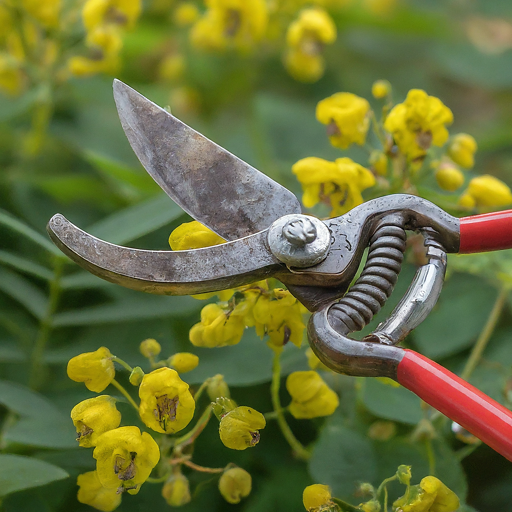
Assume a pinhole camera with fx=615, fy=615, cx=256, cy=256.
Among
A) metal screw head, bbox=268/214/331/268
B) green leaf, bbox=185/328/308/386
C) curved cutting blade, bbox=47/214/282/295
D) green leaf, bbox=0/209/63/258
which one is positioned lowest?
green leaf, bbox=185/328/308/386

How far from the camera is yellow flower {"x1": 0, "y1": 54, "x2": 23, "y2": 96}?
3.90ft

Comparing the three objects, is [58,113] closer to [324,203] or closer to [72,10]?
[72,10]

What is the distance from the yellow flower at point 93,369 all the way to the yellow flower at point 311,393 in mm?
196

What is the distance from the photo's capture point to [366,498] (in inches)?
26.5

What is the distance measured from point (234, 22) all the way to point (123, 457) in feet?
2.92

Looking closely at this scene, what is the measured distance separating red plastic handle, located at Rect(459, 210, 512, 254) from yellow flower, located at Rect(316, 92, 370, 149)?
0.82ft

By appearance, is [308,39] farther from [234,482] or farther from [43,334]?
[234,482]

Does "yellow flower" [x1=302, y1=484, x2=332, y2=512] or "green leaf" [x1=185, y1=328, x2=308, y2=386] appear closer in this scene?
"yellow flower" [x1=302, y1=484, x2=332, y2=512]

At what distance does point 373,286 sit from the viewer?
1.93 feet

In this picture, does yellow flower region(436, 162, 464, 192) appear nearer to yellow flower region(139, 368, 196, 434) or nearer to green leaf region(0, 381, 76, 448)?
yellow flower region(139, 368, 196, 434)

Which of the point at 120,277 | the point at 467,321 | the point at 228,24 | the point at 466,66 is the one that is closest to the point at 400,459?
the point at 467,321

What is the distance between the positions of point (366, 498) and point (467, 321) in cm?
38

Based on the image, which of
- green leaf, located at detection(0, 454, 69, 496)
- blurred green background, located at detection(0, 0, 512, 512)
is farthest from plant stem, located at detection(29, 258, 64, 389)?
green leaf, located at detection(0, 454, 69, 496)

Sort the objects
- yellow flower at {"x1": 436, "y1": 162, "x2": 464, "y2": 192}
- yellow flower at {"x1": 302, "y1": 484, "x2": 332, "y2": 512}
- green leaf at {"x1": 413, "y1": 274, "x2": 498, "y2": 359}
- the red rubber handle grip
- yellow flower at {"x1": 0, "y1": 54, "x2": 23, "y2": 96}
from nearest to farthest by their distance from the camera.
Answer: the red rubber handle grip, yellow flower at {"x1": 302, "y1": 484, "x2": 332, "y2": 512}, yellow flower at {"x1": 436, "y1": 162, "x2": 464, "y2": 192}, green leaf at {"x1": 413, "y1": 274, "x2": 498, "y2": 359}, yellow flower at {"x1": 0, "y1": 54, "x2": 23, "y2": 96}
